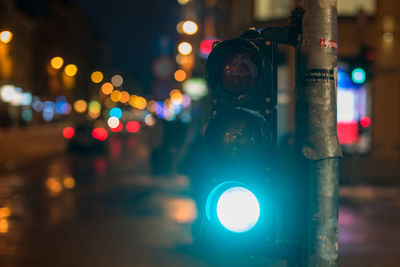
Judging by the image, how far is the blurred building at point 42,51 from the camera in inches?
2532

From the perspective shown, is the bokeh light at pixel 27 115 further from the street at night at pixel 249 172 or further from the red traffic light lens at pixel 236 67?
the red traffic light lens at pixel 236 67

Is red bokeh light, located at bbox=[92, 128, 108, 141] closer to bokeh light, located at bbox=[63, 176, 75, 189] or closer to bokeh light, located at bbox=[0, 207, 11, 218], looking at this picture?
bokeh light, located at bbox=[63, 176, 75, 189]

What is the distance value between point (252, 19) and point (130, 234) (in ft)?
62.9

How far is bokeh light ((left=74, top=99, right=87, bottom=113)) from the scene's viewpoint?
110625 millimetres

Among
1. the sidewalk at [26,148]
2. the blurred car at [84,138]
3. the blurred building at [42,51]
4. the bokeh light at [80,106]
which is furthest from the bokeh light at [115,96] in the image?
the blurred car at [84,138]

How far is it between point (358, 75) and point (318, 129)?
1040cm

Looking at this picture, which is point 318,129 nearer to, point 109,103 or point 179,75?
point 179,75

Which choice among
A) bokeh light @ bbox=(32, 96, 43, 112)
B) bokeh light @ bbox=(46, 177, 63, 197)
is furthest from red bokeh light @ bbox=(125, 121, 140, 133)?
bokeh light @ bbox=(46, 177, 63, 197)

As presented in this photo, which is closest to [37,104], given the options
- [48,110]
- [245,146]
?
[48,110]

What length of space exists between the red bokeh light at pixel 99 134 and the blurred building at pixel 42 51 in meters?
9.10

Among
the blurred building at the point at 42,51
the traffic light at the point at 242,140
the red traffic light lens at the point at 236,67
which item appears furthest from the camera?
the blurred building at the point at 42,51

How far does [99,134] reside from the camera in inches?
1288

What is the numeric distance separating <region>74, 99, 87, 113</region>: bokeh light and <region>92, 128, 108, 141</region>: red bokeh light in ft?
258

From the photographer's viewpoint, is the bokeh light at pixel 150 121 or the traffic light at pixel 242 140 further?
the bokeh light at pixel 150 121
